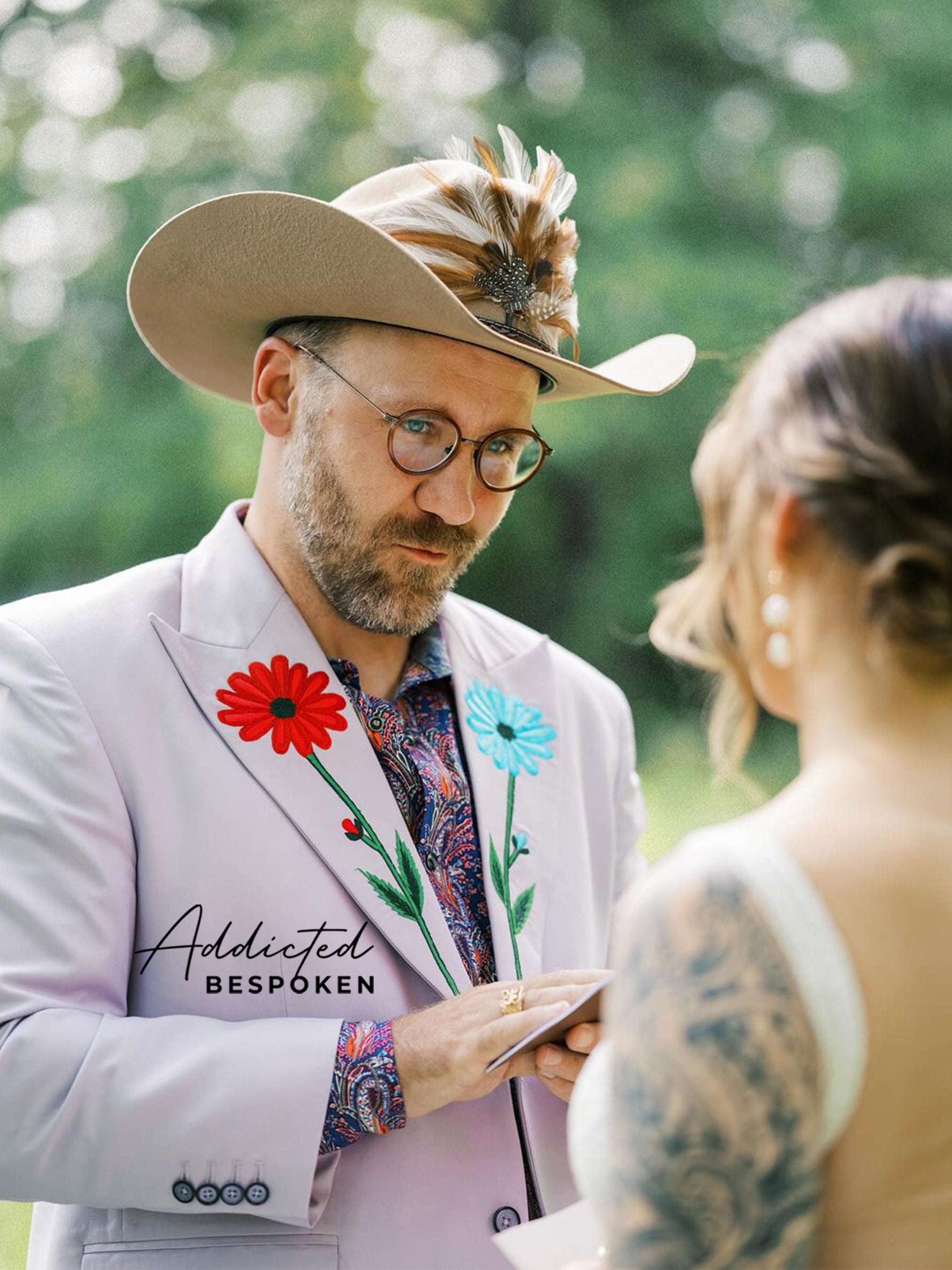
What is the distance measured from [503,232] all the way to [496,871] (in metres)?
1.03

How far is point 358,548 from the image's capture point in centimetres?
225

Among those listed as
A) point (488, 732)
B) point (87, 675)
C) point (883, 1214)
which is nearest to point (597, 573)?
point (488, 732)

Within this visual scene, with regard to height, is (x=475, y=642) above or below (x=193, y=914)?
above

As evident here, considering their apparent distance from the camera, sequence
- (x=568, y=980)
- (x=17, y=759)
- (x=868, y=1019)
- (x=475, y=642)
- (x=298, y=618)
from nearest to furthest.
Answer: (x=868, y=1019) < (x=568, y=980) < (x=17, y=759) < (x=298, y=618) < (x=475, y=642)

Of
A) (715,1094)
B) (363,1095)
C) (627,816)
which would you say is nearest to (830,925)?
(715,1094)

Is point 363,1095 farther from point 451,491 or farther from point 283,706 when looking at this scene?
point 451,491

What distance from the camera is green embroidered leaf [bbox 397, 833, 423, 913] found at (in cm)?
205

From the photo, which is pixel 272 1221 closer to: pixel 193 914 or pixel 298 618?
pixel 193 914

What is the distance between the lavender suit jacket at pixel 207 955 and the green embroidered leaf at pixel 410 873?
0.01m

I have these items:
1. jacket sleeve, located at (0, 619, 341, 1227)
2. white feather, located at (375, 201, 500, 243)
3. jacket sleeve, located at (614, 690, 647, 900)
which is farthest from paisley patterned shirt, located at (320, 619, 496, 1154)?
white feather, located at (375, 201, 500, 243)

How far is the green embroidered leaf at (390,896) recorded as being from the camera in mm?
2033

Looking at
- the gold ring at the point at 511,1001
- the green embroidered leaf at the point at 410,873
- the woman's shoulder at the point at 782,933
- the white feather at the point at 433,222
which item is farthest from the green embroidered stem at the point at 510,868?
the woman's shoulder at the point at 782,933

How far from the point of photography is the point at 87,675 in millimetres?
2033

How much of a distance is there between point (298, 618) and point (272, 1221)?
0.89m
